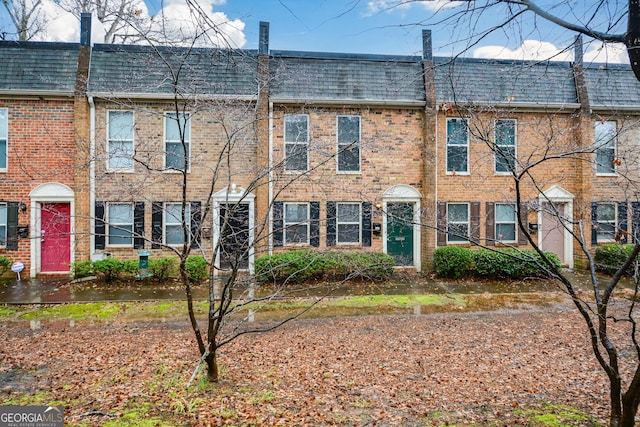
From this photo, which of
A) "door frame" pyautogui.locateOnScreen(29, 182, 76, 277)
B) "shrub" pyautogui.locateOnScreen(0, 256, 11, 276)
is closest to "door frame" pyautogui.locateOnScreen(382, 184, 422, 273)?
"door frame" pyautogui.locateOnScreen(29, 182, 76, 277)

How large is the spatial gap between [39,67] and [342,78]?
9.39 meters

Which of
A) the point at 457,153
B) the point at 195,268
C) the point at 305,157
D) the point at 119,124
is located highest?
the point at 119,124

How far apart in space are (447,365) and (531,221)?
9.26 meters

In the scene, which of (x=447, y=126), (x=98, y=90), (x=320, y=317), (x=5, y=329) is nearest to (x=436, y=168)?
(x=447, y=126)

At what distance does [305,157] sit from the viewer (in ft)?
39.5

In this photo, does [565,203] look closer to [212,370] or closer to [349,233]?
[349,233]

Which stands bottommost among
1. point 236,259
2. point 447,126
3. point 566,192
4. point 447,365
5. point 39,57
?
point 447,365

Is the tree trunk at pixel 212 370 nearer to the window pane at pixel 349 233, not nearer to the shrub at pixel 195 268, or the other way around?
the shrub at pixel 195 268

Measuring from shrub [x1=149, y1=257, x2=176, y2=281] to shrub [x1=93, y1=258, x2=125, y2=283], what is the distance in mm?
829

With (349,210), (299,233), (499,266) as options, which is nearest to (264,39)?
(349,210)

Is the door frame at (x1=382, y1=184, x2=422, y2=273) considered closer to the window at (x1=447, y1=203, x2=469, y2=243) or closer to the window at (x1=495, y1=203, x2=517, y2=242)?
the window at (x1=447, y1=203, x2=469, y2=243)

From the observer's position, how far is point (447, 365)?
5.88m

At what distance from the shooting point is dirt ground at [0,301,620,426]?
4.28 metres

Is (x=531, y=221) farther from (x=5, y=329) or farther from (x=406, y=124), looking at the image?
(x=5, y=329)
